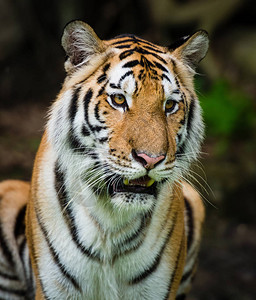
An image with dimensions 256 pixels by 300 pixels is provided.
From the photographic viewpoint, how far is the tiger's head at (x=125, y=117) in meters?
2.24

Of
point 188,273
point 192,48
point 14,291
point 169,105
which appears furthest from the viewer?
point 188,273

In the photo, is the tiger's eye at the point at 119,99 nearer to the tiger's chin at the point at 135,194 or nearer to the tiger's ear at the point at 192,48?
the tiger's chin at the point at 135,194

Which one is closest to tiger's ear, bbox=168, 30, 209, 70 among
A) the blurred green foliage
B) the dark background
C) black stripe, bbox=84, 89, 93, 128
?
black stripe, bbox=84, 89, 93, 128

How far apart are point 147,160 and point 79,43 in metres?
0.70

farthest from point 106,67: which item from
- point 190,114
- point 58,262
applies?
point 58,262

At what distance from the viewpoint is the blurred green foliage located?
6.43m

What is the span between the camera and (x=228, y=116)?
645cm

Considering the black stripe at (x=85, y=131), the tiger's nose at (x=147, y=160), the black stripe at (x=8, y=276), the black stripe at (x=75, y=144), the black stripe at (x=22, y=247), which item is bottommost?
the black stripe at (x=8, y=276)

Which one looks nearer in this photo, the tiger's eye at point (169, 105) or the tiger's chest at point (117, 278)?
the tiger's eye at point (169, 105)

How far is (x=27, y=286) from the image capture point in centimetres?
318

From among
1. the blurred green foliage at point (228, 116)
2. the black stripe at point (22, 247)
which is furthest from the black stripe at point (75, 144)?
the blurred green foliage at point (228, 116)

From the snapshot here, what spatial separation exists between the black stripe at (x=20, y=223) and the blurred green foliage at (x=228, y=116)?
12.0ft

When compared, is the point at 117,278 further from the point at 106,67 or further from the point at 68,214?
the point at 106,67

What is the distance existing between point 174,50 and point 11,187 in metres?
1.36
